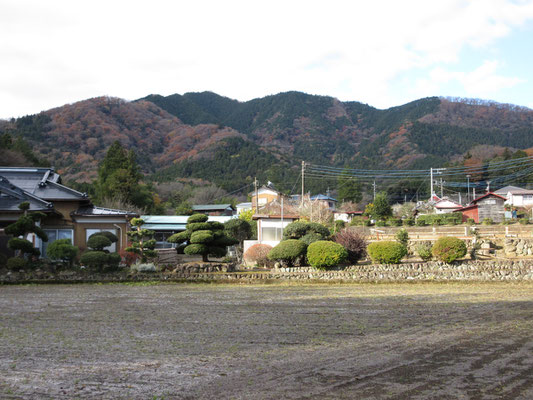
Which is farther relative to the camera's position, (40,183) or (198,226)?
(40,183)

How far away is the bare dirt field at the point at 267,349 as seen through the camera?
495cm

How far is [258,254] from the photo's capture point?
22531 millimetres

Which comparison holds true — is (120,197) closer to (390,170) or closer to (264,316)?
(264,316)

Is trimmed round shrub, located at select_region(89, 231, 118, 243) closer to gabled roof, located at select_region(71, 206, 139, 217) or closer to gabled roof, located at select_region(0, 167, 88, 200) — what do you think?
gabled roof, located at select_region(71, 206, 139, 217)

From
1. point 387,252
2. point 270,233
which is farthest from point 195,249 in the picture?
point 387,252

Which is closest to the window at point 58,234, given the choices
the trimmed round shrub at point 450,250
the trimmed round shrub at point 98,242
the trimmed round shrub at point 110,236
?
the trimmed round shrub at point 110,236

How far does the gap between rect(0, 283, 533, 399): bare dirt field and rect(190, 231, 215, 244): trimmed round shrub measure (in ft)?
28.9

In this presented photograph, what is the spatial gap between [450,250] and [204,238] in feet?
34.6

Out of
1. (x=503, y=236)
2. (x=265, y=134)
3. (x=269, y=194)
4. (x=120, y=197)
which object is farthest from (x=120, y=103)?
(x=503, y=236)

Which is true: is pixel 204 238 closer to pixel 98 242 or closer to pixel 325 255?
pixel 98 242

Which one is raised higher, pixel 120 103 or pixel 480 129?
pixel 120 103

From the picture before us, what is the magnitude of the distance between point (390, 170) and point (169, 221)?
43.8 metres

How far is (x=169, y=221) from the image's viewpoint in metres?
36.1

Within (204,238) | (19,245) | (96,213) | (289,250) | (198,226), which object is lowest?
(289,250)
